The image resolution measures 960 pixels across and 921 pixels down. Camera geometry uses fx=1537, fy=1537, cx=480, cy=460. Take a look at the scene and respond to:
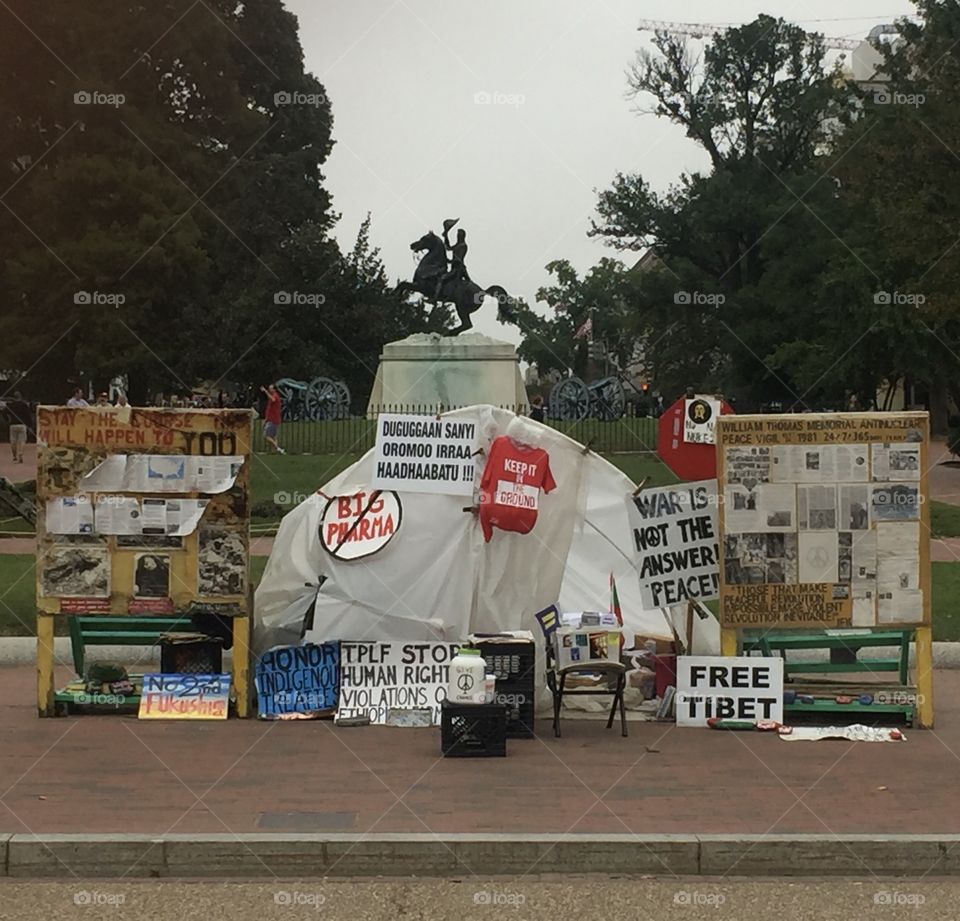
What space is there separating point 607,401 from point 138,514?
3760 cm

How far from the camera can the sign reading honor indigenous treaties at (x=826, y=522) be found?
10.2 metres

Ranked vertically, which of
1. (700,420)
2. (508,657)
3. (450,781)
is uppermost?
(700,420)

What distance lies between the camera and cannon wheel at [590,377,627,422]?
4691 centimetres

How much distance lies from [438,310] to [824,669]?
181ft

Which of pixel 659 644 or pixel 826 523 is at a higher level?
pixel 826 523

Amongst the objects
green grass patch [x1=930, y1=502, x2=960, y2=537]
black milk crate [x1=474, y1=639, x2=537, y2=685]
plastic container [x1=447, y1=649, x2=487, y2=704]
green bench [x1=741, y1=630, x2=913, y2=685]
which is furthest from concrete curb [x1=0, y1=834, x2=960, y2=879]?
green grass patch [x1=930, y1=502, x2=960, y2=537]

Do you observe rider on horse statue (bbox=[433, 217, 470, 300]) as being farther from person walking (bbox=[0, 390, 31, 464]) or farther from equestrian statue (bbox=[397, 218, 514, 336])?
person walking (bbox=[0, 390, 31, 464])

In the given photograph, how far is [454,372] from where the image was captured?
33375mm

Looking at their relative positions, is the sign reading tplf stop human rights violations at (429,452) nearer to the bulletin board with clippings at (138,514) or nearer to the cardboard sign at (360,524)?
the cardboard sign at (360,524)

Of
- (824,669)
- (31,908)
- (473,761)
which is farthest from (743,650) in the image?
(31,908)

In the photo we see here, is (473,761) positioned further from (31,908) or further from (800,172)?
(800,172)

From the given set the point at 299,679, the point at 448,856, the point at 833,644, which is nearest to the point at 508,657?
the point at 299,679

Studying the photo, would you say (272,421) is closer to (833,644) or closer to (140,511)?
(140,511)

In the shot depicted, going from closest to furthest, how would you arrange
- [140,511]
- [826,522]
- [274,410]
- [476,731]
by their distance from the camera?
[476,731]
[826,522]
[140,511]
[274,410]
